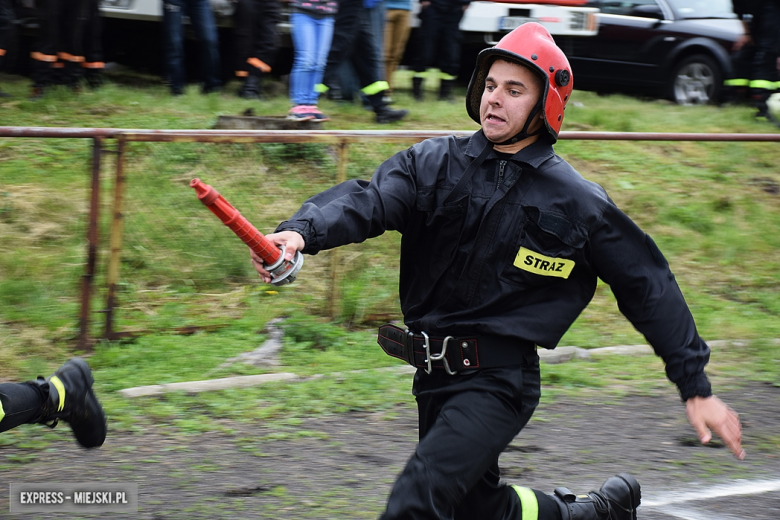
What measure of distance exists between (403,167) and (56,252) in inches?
144

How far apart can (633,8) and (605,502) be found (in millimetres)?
9829

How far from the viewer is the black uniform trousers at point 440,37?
33.1 ft

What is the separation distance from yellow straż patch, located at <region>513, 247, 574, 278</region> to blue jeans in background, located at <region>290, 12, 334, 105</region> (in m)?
5.56

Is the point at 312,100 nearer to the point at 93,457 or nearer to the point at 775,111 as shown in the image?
the point at 93,457

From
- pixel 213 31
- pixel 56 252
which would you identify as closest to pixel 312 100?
pixel 213 31

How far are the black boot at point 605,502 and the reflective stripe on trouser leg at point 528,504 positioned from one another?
0.15 metres

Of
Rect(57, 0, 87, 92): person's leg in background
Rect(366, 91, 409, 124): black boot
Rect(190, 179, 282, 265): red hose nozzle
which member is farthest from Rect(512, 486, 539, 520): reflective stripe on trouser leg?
Rect(57, 0, 87, 92): person's leg in background

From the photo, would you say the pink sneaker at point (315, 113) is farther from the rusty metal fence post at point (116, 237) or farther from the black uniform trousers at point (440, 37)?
the rusty metal fence post at point (116, 237)

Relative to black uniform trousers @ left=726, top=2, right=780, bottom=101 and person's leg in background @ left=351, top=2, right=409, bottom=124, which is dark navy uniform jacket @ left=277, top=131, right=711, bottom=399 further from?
black uniform trousers @ left=726, top=2, right=780, bottom=101

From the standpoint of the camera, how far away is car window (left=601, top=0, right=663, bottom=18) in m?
12.1

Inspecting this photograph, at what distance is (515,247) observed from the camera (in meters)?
2.95

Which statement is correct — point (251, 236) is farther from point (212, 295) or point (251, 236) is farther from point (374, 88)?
point (374, 88)

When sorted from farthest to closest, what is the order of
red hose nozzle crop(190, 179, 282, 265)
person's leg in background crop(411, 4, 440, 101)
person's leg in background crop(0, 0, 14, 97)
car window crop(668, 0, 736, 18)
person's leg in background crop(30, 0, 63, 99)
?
car window crop(668, 0, 736, 18)
person's leg in background crop(411, 4, 440, 101)
person's leg in background crop(30, 0, 63, 99)
person's leg in background crop(0, 0, 14, 97)
red hose nozzle crop(190, 179, 282, 265)

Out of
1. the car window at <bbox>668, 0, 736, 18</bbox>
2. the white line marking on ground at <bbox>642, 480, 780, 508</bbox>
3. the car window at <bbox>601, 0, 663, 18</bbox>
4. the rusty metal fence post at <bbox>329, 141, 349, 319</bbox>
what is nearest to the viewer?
the white line marking on ground at <bbox>642, 480, 780, 508</bbox>
